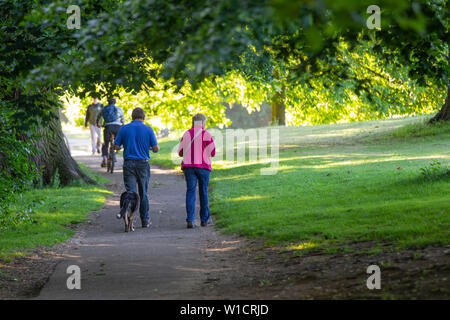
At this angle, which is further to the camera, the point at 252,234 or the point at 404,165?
the point at 404,165

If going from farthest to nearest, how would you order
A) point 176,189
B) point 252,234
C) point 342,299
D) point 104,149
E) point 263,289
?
point 104,149, point 176,189, point 252,234, point 263,289, point 342,299

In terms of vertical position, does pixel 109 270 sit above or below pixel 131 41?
below

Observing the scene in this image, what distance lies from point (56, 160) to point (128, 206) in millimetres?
6781

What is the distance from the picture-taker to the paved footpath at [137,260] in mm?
6617

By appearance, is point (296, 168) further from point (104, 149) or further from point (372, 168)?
point (104, 149)

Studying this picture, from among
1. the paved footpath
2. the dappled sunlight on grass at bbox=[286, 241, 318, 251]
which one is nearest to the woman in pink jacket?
the paved footpath

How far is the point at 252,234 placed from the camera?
32.0 feet

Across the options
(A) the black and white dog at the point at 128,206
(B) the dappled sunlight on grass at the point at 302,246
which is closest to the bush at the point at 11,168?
(A) the black and white dog at the point at 128,206

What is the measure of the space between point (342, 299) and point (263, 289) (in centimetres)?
102

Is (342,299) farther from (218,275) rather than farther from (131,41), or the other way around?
(131,41)

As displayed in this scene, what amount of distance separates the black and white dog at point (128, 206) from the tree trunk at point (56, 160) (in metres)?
6.28

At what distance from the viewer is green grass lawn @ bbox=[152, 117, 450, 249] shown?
868 centimetres

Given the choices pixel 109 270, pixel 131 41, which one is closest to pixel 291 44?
pixel 131 41

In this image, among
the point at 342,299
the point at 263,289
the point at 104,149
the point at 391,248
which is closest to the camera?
the point at 342,299
